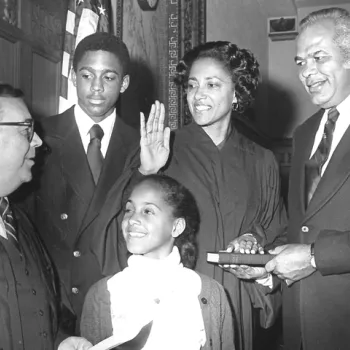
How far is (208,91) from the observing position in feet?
7.49

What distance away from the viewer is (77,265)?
212 centimetres

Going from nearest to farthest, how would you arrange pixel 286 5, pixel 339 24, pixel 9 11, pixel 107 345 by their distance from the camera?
pixel 107 345, pixel 339 24, pixel 9 11, pixel 286 5

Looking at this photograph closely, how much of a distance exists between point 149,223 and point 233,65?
2.75ft

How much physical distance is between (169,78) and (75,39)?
131cm

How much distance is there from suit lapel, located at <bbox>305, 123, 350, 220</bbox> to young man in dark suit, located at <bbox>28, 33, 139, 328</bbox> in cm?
78

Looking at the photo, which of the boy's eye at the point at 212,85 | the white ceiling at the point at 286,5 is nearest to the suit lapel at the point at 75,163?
the boy's eye at the point at 212,85

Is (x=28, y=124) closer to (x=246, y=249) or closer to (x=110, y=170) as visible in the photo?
(x=110, y=170)

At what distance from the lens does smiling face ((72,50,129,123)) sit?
7.57 feet

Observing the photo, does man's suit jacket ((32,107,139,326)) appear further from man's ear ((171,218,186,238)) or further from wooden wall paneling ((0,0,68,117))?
wooden wall paneling ((0,0,68,117))

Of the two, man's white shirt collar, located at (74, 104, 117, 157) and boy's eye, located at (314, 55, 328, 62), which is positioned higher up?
boy's eye, located at (314, 55, 328, 62)

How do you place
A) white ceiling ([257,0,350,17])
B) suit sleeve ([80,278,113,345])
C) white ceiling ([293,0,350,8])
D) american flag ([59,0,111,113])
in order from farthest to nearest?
white ceiling ([293,0,350,8]) → white ceiling ([257,0,350,17]) → american flag ([59,0,111,113]) → suit sleeve ([80,278,113,345])

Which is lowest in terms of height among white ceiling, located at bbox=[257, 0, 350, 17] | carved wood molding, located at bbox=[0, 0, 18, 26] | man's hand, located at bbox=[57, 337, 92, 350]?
man's hand, located at bbox=[57, 337, 92, 350]

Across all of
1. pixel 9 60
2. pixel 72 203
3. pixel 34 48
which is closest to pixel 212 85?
pixel 72 203

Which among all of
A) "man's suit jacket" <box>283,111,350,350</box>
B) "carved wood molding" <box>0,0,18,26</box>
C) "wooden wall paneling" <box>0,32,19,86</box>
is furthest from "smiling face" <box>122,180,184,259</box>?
"carved wood molding" <box>0,0,18,26</box>
